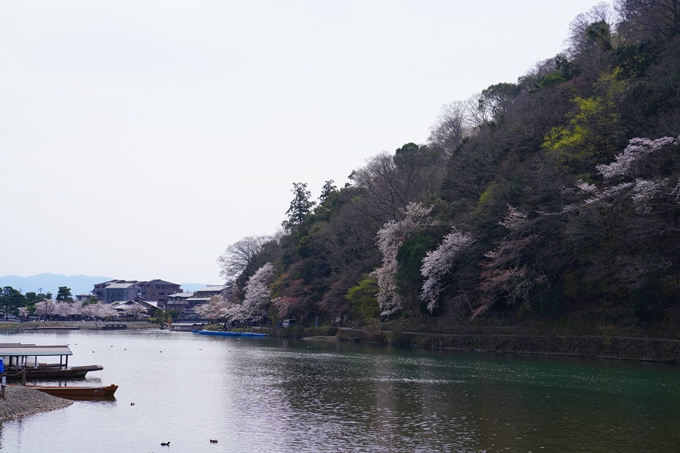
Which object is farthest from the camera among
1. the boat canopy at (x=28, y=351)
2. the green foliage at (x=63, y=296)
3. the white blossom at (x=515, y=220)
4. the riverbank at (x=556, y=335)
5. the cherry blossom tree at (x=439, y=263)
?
the green foliage at (x=63, y=296)

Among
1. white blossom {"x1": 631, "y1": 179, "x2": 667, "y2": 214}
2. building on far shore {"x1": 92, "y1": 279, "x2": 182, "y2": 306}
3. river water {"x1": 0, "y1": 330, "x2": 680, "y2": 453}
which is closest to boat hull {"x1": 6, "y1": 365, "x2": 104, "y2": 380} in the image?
river water {"x1": 0, "y1": 330, "x2": 680, "y2": 453}

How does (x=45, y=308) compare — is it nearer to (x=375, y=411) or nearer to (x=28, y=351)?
(x=28, y=351)

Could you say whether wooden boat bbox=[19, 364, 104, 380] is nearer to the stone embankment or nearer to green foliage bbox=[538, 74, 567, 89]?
green foliage bbox=[538, 74, 567, 89]

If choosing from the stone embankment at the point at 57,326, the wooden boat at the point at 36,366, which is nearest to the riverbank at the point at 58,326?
the stone embankment at the point at 57,326

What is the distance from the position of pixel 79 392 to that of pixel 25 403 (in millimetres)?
3481

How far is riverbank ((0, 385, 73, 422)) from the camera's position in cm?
2142

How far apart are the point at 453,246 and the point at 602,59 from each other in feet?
65.5

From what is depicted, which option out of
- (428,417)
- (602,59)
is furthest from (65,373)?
(602,59)

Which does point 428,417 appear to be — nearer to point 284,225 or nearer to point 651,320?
point 651,320

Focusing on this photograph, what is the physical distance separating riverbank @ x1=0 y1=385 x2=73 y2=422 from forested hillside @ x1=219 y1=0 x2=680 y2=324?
102 feet

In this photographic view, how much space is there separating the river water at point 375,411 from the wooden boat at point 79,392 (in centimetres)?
62

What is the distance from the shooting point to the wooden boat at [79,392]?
25859 mm

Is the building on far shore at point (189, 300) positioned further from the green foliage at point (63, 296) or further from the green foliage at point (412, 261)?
the green foliage at point (412, 261)

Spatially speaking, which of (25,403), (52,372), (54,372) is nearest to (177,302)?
(54,372)
